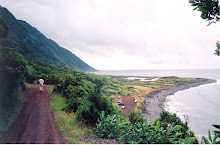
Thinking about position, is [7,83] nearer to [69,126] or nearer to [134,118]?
[69,126]

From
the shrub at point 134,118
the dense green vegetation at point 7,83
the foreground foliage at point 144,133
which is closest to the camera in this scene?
the foreground foliage at point 144,133

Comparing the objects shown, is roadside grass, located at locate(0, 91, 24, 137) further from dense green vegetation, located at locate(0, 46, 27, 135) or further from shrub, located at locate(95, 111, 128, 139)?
shrub, located at locate(95, 111, 128, 139)

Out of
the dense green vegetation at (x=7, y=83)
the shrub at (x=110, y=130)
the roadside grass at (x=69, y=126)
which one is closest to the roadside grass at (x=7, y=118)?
the dense green vegetation at (x=7, y=83)

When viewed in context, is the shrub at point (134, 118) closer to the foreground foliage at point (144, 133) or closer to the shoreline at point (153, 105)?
the shoreline at point (153, 105)

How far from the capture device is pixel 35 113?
953 centimetres

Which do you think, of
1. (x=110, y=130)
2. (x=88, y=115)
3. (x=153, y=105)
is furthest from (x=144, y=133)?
(x=153, y=105)

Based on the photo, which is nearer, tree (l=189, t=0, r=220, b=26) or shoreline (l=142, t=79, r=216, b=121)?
tree (l=189, t=0, r=220, b=26)

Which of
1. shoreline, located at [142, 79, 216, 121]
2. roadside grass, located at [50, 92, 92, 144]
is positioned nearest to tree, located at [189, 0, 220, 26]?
roadside grass, located at [50, 92, 92, 144]

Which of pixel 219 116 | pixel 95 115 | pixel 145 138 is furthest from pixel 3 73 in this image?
pixel 219 116

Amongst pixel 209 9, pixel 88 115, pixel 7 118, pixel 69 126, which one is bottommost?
pixel 69 126

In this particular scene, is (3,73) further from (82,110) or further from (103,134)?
(103,134)

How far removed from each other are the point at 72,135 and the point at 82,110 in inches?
86.4

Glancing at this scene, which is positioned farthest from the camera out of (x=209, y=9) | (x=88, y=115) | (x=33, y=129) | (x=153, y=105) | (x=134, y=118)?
(x=153, y=105)

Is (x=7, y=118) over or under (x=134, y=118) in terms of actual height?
over
